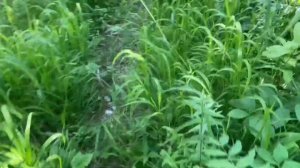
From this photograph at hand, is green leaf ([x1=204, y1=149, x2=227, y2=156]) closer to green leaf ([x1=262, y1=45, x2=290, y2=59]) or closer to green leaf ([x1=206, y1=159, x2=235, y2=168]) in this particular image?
green leaf ([x1=206, y1=159, x2=235, y2=168])

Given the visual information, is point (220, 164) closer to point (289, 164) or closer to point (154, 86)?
point (289, 164)

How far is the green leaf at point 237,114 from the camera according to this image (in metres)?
2.00

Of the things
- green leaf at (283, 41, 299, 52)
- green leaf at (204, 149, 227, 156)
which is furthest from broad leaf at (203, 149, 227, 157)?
green leaf at (283, 41, 299, 52)

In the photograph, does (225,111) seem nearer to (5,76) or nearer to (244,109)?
(244,109)

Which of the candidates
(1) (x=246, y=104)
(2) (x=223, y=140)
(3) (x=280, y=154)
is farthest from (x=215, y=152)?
(1) (x=246, y=104)

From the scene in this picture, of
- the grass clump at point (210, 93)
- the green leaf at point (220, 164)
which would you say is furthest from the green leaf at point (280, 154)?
the green leaf at point (220, 164)

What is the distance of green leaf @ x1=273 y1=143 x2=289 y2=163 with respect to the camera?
1700mm

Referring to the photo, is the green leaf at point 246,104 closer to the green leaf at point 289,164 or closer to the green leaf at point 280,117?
the green leaf at point 280,117

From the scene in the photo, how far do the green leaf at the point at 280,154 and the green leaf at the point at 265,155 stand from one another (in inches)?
0.9

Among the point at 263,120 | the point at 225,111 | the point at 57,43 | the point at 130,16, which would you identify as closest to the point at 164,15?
the point at 130,16

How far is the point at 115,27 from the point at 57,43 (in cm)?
45

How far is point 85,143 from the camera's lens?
2.27 m

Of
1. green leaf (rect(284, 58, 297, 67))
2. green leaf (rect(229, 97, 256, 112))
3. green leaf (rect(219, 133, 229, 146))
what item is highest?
green leaf (rect(284, 58, 297, 67))

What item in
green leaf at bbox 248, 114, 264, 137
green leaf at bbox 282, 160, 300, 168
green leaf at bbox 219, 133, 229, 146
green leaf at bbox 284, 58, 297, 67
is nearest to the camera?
green leaf at bbox 282, 160, 300, 168
